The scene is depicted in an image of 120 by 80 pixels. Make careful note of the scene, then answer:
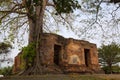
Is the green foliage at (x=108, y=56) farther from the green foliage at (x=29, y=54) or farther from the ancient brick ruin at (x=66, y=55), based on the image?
the green foliage at (x=29, y=54)

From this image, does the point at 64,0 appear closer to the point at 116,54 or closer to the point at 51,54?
the point at 51,54

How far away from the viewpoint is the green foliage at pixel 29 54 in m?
15.8

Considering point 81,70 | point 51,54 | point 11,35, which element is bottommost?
point 81,70

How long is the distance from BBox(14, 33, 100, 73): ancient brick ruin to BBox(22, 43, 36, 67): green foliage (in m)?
1.53

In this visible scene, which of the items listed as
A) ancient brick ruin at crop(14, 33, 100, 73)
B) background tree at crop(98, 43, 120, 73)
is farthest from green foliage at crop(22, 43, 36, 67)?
background tree at crop(98, 43, 120, 73)

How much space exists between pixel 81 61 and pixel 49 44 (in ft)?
13.6

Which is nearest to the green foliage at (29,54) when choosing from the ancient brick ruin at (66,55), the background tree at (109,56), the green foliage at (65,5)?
the ancient brick ruin at (66,55)

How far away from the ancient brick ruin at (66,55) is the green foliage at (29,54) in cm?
153

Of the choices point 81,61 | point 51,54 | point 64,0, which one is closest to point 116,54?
point 81,61

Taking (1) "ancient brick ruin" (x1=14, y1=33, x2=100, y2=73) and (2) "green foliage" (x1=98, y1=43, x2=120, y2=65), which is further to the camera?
(2) "green foliage" (x1=98, y1=43, x2=120, y2=65)

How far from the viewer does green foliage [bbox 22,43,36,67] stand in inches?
621

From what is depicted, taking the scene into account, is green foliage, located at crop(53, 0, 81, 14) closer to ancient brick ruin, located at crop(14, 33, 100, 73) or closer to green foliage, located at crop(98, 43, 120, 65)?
ancient brick ruin, located at crop(14, 33, 100, 73)

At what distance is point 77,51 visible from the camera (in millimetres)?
20141

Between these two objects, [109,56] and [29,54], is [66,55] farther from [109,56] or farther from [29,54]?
[109,56]
